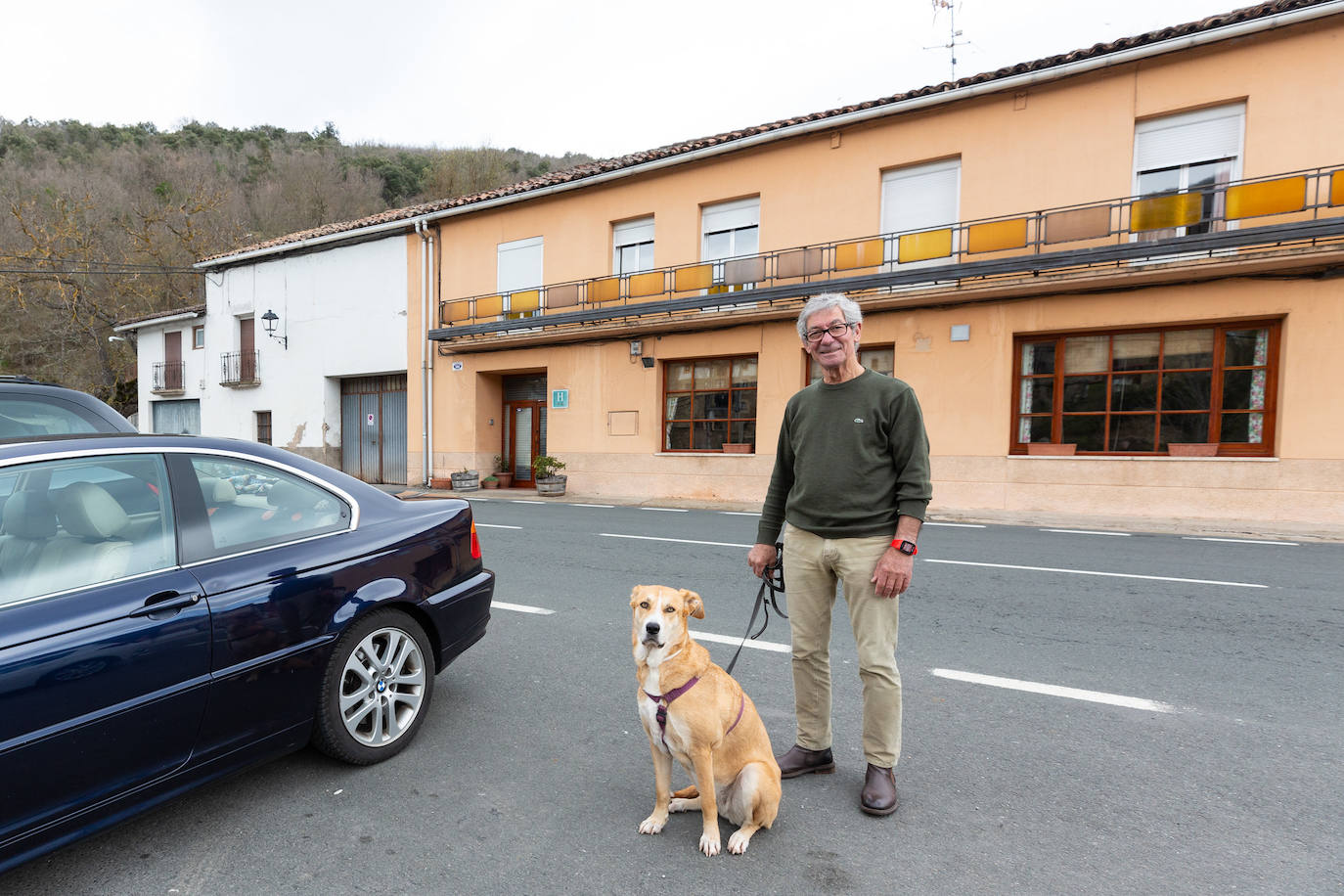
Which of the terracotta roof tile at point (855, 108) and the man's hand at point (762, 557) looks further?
the terracotta roof tile at point (855, 108)

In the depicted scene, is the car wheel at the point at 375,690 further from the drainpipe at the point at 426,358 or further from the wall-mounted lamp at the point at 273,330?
the wall-mounted lamp at the point at 273,330

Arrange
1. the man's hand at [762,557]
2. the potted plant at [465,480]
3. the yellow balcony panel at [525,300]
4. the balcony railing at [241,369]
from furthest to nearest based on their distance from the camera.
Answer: the balcony railing at [241,369]
the yellow balcony panel at [525,300]
the potted plant at [465,480]
the man's hand at [762,557]

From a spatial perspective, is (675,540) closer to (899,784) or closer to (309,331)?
(899,784)

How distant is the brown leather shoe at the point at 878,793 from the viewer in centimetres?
254

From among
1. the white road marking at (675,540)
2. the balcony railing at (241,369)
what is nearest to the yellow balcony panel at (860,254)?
the white road marking at (675,540)

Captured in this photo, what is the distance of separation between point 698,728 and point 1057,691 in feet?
8.43

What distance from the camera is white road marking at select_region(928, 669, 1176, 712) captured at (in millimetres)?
3518

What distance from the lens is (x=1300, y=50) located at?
10.3 meters

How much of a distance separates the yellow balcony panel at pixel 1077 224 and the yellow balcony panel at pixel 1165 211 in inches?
16.1

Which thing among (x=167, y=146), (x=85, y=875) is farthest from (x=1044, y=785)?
(x=167, y=146)

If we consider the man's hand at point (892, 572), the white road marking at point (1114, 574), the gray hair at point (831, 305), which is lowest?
the white road marking at point (1114, 574)

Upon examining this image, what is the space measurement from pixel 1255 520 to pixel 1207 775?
10.4 m

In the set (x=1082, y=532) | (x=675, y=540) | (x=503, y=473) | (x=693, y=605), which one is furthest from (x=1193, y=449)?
(x=503, y=473)

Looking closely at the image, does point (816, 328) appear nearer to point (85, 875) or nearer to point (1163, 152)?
point (85, 875)
